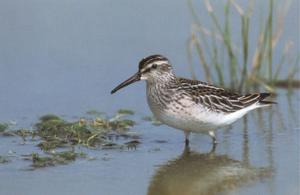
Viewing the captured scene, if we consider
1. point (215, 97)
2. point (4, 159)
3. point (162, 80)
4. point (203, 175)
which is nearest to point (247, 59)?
point (215, 97)

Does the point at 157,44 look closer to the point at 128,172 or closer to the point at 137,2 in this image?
the point at 137,2

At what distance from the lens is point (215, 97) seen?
389 inches

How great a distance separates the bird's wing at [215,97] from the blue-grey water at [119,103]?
393 millimetres

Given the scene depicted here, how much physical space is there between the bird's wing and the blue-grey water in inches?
15.5

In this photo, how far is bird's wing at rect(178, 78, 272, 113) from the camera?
31.7 feet

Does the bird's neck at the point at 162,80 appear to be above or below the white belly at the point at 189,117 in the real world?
above

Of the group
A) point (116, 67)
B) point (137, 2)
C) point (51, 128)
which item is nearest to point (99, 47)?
point (116, 67)

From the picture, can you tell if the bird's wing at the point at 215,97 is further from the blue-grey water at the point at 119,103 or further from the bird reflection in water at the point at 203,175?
the bird reflection in water at the point at 203,175

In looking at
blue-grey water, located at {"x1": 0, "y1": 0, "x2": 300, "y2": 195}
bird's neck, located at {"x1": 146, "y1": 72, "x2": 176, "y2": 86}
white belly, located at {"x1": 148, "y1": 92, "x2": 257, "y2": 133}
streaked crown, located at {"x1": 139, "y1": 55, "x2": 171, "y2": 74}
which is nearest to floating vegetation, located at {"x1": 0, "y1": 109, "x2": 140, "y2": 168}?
blue-grey water, located at {"x1": 0, "y1": 0, "x2": 300, "y2": 195}

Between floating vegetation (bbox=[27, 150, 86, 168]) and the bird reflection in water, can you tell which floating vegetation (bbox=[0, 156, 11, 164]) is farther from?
the bird reflection in water

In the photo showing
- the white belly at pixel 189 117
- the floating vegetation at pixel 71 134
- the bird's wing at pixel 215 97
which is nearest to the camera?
the floating vegetation at pixel 71 134

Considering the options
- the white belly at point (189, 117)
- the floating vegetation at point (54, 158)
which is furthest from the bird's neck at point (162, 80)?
the floating vegetation at point (54, 158)

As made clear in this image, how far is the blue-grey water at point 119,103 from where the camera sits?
791cm

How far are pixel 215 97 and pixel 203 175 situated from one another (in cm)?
184
